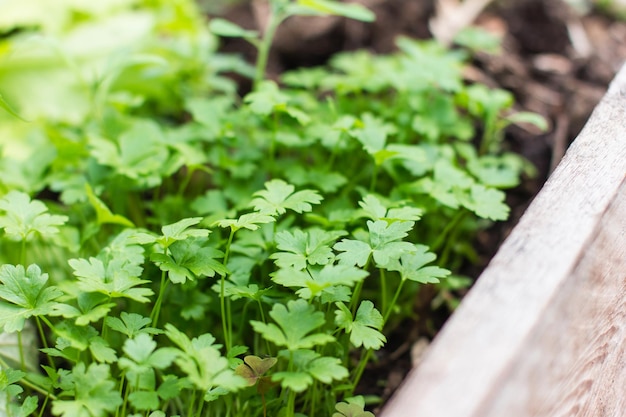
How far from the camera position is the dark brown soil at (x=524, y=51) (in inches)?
89.7

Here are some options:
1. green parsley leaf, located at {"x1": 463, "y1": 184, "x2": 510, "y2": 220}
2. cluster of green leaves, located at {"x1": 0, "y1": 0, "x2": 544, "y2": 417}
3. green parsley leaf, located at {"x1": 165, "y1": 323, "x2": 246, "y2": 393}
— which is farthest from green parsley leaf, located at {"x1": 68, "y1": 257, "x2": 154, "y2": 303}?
green parsley leaf, located at {"x1": 463, "y1": 184, "x2": 510, "y2": 220}

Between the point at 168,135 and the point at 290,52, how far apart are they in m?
0.97

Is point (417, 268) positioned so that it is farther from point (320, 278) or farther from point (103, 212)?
point (103, 212)

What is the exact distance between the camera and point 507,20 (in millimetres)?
2910

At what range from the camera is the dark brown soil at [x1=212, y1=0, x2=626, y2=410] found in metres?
2.28

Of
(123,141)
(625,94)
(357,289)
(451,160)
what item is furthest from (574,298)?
(123,141)

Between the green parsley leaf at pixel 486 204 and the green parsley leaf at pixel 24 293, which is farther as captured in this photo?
the green parsley leaf at pixel 486 204

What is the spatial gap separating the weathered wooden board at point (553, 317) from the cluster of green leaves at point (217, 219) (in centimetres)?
21

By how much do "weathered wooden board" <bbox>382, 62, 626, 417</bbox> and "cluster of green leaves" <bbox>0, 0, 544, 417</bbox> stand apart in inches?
8.4

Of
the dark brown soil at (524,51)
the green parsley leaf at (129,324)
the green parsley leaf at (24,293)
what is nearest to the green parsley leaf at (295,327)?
the green parsley leaf at (129,324)

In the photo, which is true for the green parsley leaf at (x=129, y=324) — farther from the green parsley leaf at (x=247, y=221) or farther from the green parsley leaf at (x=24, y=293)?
the green parsley leaf at (x=247, y=221)

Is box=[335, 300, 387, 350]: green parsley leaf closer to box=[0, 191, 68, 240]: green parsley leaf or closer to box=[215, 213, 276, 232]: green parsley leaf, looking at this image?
box=[215, 213, 276, 232]: green parsley leaf

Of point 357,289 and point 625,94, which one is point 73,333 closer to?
point 357,289

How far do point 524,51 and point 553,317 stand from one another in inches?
79.9
